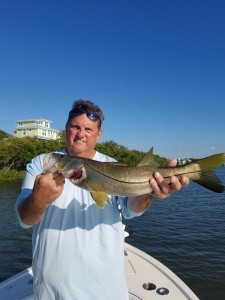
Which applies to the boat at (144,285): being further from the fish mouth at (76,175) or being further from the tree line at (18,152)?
the tree line at (18,152)

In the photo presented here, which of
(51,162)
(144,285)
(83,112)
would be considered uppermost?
(83,112)

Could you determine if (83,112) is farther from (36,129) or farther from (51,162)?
(36,129)

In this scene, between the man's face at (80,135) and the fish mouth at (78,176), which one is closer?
the fish mouth at (78,176)

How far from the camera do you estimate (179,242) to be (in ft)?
54.2

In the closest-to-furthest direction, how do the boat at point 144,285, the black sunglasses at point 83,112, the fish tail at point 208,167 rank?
1. the fish tail at point 208,167
2. the black sunglasses at point 83,112
3. the boat at point 144,285

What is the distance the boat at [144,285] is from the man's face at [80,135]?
323 cm

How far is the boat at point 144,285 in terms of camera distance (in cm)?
602

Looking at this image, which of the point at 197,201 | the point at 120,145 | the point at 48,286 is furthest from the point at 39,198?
the point at 120,145

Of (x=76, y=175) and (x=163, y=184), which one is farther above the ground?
(x=76, y=175)

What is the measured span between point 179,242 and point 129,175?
1413 centimetres

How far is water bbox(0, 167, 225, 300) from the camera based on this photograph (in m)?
12.3

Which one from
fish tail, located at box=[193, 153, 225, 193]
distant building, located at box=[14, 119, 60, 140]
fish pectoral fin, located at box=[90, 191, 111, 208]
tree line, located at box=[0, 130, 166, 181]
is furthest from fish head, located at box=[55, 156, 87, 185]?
distant building, located at box=[14, 119, 60, 140]

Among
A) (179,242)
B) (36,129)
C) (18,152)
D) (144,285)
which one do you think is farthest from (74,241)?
(36,129)

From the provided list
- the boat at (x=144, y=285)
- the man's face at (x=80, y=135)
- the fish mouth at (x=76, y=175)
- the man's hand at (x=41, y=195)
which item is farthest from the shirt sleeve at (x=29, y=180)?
the boat at (x=144, y=285)
